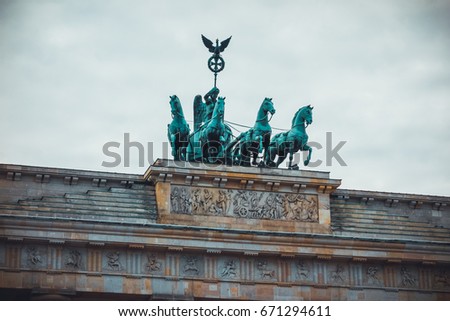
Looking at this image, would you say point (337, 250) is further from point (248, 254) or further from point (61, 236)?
point (61, 236)

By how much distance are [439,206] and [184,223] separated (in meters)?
9.25

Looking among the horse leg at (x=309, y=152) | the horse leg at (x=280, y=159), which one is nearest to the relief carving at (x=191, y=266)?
Answer: the horse leg at (x=280, y=159)

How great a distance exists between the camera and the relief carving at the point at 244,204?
135 feet

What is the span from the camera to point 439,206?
44844mm

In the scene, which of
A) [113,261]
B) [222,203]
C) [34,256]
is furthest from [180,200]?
[34,256]

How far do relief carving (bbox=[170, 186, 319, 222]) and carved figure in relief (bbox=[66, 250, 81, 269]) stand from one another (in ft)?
10.9

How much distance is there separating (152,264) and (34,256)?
11.6 feet

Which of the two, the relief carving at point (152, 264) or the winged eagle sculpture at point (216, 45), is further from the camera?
the winged eagle sculpture at point (216, 45)

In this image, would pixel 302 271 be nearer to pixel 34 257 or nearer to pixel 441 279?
pixel 441 279

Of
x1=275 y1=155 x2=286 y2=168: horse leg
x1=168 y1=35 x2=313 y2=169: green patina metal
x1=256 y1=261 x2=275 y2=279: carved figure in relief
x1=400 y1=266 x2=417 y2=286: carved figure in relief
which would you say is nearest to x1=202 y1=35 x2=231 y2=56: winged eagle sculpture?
x1=168 y1=35 x2=313 y2=169: green patina metal

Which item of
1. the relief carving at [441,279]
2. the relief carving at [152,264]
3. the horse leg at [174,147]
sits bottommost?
the relief carving at [441,279]

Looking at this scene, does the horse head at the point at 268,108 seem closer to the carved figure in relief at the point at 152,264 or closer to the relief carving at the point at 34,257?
the carved figure in relief at the point at 152,264

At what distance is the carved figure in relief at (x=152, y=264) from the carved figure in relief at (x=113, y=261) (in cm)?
88

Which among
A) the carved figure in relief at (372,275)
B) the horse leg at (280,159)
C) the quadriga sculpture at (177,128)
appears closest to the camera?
the quadriga sculpture at (177,128)
